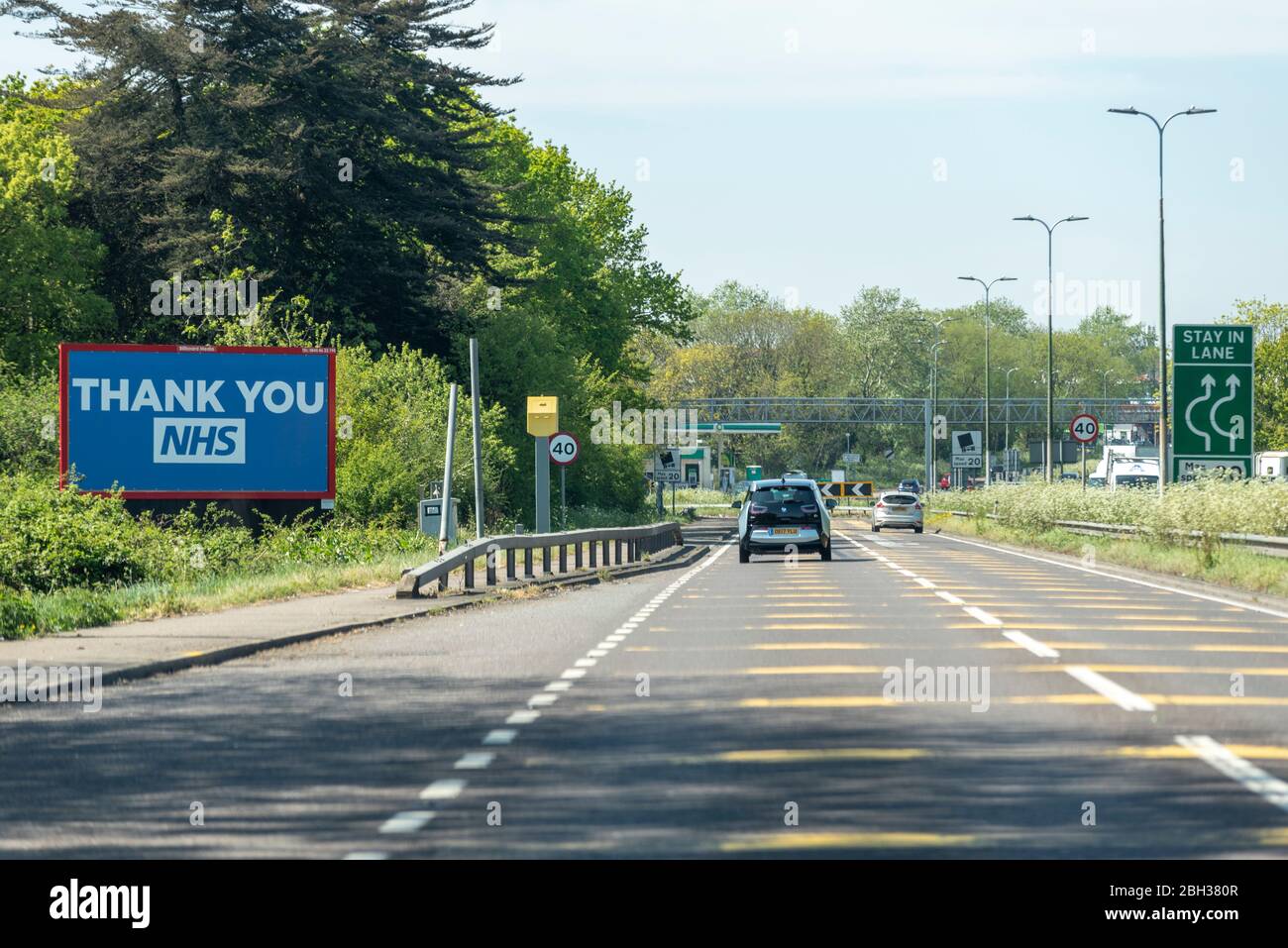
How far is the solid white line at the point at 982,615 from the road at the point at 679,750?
580 mm

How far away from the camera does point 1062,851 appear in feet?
24.4

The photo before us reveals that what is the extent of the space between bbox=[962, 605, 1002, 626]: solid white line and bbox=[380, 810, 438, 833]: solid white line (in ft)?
40.7

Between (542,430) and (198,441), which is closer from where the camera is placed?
(198,441)

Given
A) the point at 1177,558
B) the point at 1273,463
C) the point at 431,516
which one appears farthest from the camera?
the point at 1273,463

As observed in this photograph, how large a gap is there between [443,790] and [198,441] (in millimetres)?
27262

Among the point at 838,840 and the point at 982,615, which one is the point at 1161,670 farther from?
the point at 838,840

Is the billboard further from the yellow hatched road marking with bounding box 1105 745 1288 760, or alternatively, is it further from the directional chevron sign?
the yellow hatched road marking with bounding box 1105 745 1288 760

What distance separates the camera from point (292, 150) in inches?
1941

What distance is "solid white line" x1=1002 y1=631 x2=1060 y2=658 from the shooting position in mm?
16312

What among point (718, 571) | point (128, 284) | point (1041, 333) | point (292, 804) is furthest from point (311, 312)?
point (1041, 333)

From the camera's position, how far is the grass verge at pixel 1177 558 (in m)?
27.4

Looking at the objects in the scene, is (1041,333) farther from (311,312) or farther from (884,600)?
(884,600)

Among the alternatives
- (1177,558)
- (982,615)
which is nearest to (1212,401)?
(1177,558)
